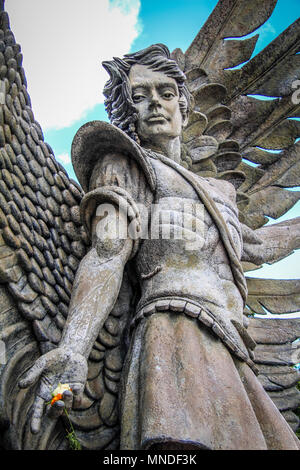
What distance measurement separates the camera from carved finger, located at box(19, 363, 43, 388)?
1742 mm

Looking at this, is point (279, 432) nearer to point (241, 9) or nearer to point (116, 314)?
point (116, 314)

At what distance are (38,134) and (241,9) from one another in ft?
10.3

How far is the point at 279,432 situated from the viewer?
82.3 inches

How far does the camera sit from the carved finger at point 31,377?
1.74 metres

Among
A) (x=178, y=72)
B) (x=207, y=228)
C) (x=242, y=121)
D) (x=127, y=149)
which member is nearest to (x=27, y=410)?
(x=207, y=228)

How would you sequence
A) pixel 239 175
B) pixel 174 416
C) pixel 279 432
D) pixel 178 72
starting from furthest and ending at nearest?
pixel 239 175
pixel 178 72
pixel 279 432
pixel 174 416

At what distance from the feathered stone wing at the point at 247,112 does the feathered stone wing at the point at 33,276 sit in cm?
199

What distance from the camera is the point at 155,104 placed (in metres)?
3.22

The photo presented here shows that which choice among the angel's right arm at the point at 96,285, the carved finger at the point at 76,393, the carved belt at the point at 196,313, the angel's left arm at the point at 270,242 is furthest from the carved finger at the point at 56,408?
the angel's left arm at the point at 270,242

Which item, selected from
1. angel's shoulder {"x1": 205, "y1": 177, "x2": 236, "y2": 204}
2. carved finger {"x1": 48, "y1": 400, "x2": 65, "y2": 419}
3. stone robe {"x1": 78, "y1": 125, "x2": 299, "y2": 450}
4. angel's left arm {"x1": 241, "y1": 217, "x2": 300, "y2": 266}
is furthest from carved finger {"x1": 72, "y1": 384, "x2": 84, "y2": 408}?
angel's left arm {"x1": 241, "y1": 217, "x2": 300, "y2": 266}

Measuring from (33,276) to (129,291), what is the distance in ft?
2.34

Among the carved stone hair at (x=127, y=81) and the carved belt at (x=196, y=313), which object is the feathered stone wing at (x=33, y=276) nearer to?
the carved belt at (x=196, y=313)

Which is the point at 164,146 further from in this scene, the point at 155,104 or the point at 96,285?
the point at 96,285

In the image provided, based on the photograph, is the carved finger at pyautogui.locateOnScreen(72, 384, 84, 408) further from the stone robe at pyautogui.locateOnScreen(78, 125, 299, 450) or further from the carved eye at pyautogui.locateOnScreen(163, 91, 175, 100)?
the carved eye at pyautogui.locateOnScreen(163, 91, 175, 100)
